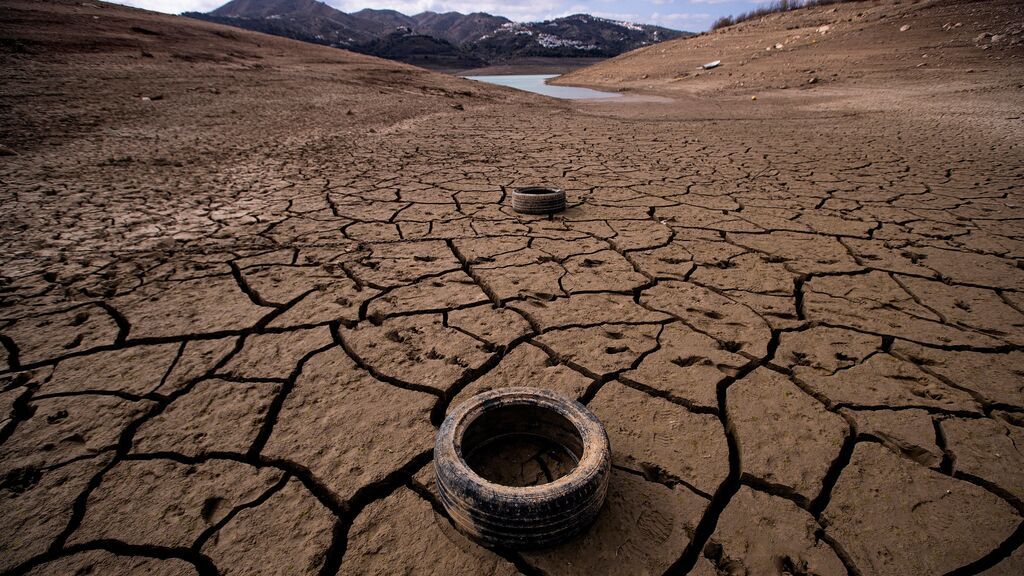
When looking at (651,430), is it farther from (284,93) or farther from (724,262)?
(284,93)

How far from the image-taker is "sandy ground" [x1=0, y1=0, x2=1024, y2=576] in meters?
1.06

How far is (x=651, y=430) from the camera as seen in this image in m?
1.36

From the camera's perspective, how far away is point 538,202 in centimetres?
309

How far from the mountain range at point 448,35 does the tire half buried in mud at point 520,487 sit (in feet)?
122

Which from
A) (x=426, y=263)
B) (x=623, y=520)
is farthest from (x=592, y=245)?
(x=623, y=520)

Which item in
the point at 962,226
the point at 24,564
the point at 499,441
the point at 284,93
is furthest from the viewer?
the point at 284,93

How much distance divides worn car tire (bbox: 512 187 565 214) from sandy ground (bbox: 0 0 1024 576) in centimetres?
10

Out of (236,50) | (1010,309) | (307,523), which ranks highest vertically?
(236,50)

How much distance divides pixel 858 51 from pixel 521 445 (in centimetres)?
1704

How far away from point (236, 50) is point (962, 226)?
1551cm

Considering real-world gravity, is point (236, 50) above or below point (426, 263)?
above

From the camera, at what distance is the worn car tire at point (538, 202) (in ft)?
10.1

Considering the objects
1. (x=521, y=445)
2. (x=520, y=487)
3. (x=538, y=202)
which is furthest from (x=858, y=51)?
(x=520, y=487)

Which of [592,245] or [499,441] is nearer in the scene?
[499,441]
